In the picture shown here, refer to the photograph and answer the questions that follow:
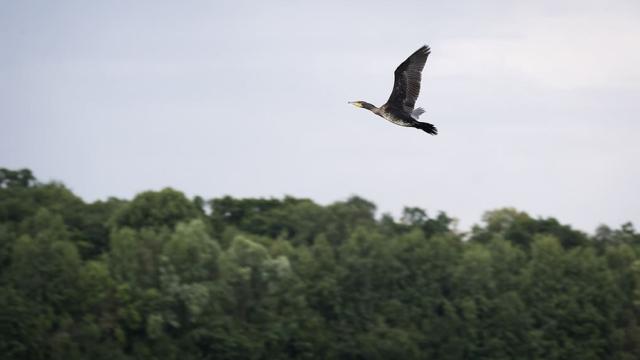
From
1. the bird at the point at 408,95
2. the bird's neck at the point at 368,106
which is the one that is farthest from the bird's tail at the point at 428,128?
the bird's neck at the point at 368,106

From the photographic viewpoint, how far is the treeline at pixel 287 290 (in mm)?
71062

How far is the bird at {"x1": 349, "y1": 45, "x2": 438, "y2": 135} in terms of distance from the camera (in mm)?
36875

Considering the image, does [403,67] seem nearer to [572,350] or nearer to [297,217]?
[572,350]

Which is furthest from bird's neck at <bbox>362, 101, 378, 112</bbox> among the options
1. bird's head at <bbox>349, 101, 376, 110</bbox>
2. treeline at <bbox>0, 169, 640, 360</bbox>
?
treeline at <bbox>0, 169, 640, 360</bbox>

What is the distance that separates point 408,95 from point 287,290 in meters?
39.9

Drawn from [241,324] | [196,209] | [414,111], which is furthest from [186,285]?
[414,111]

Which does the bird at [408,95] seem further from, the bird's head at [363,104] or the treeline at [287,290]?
the treeline at [287,290]

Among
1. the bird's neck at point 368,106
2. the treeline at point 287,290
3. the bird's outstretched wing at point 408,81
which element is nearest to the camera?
the bird's outstretched wing at point 408,81

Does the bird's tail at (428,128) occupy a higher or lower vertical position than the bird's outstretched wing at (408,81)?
lower

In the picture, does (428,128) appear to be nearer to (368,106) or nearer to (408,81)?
(408,81)

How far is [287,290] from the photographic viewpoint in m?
76.8

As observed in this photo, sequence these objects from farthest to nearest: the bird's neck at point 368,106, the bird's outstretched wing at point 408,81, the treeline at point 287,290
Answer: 1. the treeline at point 287,290
2. the bird's neck at point 368,106
3. the bird's outstretched wing at point 408,81

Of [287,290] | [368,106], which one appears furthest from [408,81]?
[287,290]

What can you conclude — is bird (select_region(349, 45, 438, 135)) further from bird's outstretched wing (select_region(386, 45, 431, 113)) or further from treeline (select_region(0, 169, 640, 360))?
treeline (select_region(0, 169, 640, 360))
